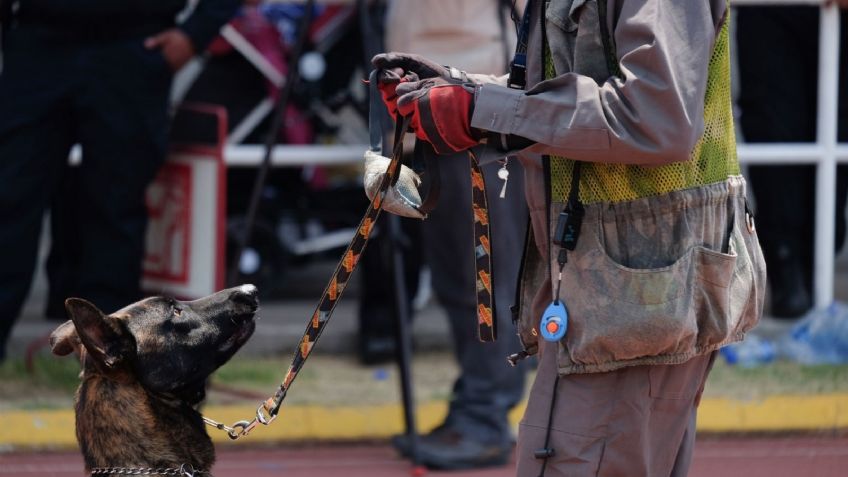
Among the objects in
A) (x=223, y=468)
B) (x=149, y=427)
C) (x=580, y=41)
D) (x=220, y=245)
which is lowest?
(x=223, y=468)

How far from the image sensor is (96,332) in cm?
319

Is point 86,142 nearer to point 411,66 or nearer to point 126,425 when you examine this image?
point 126,425

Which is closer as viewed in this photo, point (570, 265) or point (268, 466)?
point (570, 265)

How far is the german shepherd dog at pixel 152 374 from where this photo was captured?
329 centimetres

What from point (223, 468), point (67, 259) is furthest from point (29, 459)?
point (67, 259)

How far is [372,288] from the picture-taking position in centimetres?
658

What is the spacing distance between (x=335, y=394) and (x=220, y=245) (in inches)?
33.7

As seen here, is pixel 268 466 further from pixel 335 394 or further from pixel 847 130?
pixel 847 130

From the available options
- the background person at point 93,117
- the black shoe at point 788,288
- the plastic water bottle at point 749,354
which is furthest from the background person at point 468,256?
the black shoe at point 788,288

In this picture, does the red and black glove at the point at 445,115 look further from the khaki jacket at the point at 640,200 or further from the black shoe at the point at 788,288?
the black shoe at the point at 788,288

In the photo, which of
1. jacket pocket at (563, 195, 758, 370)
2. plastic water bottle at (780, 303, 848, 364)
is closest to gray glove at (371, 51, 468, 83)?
jacket pocket at (563, 195, 758, 370)

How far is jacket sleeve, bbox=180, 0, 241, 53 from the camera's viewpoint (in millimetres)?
5922

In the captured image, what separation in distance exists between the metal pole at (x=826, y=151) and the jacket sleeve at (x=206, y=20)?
2937 millimetres

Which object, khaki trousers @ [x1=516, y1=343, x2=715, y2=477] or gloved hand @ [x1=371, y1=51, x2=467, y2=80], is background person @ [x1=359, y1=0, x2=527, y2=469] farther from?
khaki trousers @ [x1=516, y1=343, x2=715, y2=477]
